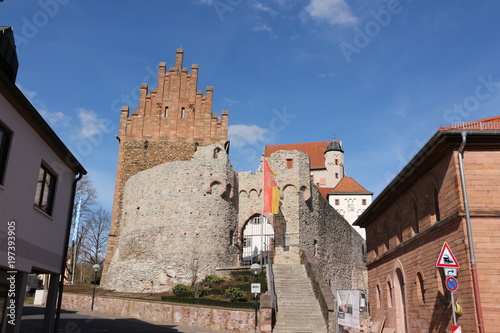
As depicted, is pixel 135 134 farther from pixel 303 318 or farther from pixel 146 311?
pixel 303 318

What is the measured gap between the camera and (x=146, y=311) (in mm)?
20672

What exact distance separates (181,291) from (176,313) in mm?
2582

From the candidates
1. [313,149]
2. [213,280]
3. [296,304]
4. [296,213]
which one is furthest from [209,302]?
[313,149]

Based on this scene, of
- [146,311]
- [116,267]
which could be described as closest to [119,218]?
[116,267]

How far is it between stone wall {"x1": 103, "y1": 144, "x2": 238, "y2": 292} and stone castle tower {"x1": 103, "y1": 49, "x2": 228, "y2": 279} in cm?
401

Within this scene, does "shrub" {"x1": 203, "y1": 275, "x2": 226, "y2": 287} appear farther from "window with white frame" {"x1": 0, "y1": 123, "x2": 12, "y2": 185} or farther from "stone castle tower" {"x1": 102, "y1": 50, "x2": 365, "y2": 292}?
"window with white frame" {"x1": 0, "y1": 123, "x2": 12, "y2": 185}

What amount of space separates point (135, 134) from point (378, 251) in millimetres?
20136

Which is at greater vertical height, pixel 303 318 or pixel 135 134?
pixel 135 134

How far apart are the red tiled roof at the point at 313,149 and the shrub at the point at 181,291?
45683 millimetres

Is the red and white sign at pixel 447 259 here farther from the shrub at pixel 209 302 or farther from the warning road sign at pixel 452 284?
the shrub at pixel 209 302

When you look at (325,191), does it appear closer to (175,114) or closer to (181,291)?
(175,114)

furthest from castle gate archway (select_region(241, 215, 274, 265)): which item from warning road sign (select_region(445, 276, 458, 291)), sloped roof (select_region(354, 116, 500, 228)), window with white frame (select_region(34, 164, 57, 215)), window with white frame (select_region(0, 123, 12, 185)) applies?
window with white frame (select_region(0, 123, 12, 185))

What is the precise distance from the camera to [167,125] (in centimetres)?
3300

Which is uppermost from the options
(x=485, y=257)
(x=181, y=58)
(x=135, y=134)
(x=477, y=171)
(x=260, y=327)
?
(x=181, y=58)
